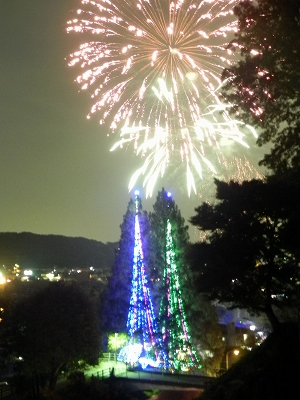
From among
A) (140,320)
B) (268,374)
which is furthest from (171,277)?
(268,374)

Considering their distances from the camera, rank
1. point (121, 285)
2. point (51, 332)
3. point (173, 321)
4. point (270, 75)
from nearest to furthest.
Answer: point (270, 75) → point (51, 332) → point (173, 321) → point (121, 285)

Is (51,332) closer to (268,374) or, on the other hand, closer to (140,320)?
(140,320)

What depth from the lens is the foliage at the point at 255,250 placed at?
51.4 ft

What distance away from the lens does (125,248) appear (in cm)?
3136

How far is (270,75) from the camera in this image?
39.8 ft

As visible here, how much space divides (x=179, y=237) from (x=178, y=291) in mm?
3325

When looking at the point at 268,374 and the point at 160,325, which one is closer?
the point at 268,374

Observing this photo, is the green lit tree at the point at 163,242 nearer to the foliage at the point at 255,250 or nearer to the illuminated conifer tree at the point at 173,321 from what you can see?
the illuminated conifer tree at the point at 173,321

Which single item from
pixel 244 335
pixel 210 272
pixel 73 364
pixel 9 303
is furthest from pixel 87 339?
pixel 244 335

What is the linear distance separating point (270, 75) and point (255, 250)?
19.2ft

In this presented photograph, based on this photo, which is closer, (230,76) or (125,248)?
(230,76)

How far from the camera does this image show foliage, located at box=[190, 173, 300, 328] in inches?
617

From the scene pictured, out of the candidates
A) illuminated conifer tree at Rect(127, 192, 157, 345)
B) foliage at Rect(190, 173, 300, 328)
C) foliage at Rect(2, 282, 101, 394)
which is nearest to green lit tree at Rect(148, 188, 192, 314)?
illuminated conifer tree at Rect(127, 192, 157, 345)

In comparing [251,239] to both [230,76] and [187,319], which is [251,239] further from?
[187,319]
